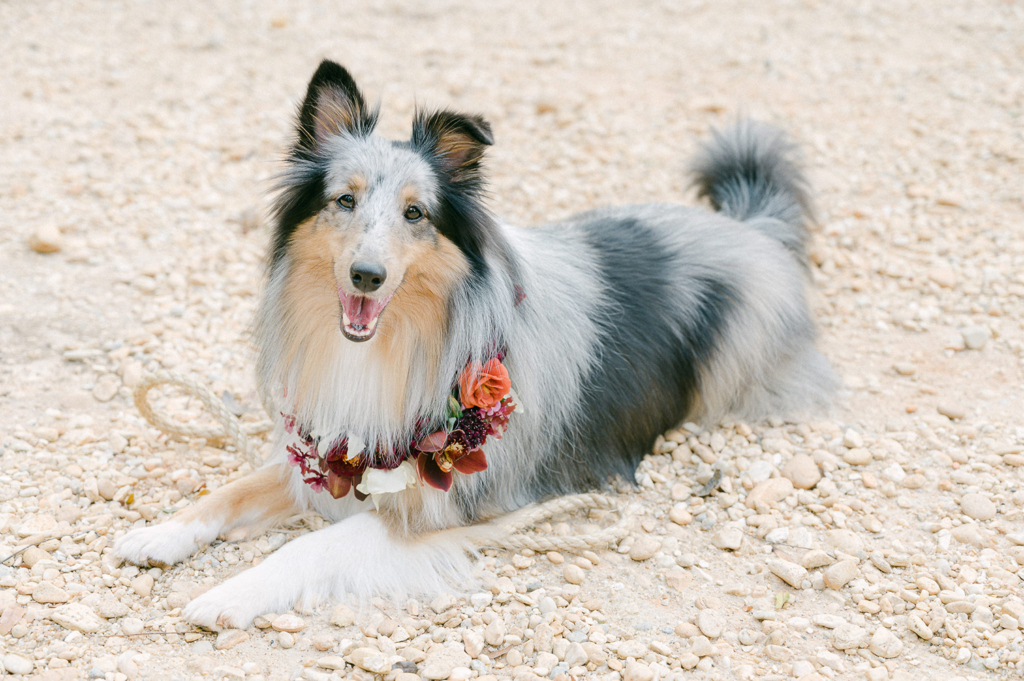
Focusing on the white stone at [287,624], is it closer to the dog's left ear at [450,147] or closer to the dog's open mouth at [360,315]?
the dog's open mouth at [360,315]

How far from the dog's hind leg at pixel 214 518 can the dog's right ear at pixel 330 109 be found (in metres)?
1.31

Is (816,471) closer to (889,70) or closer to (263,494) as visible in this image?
(263,494)

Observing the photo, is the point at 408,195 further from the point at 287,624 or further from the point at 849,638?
the point at 849,638

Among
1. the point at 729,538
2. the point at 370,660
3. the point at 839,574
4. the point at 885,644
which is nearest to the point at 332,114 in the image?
the point at 370,660

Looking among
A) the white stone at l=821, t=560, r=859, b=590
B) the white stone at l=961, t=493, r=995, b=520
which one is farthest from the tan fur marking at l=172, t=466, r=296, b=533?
the white stone at l=961, t=493, r=995, b=520

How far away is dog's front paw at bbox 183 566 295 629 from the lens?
9.55 feet

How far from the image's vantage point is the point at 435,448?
315 cm

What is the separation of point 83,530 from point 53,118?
13.1 ft

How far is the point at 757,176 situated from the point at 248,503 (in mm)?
3143

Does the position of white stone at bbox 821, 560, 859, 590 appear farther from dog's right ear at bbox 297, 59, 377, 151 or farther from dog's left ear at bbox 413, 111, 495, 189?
dog's right ear at bbox 297, 59, 377, 151

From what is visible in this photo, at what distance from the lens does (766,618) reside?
3004 mm

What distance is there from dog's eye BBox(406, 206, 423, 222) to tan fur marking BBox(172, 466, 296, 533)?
120 centimetres

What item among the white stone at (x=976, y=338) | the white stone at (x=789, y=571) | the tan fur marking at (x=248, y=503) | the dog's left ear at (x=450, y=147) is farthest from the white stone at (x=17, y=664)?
the white stone at (x=976, y=338)

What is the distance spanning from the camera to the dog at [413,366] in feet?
9.84
